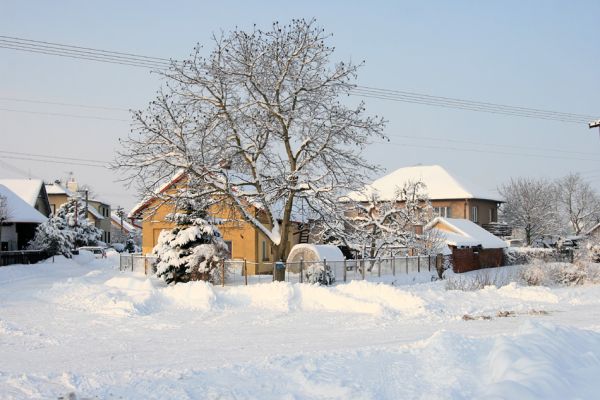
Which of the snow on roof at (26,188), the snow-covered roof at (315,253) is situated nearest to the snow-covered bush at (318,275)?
the snow-covered roof at (315,253)

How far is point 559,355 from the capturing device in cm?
1055

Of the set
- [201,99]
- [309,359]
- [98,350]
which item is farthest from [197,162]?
[309,359]

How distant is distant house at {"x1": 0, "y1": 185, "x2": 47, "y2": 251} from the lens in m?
47.5

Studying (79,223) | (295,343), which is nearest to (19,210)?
(79,223)

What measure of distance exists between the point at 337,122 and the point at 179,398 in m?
19.4

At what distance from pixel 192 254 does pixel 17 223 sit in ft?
92.7

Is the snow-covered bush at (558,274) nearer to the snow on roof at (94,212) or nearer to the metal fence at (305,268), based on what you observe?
the metal fence at (305,268)

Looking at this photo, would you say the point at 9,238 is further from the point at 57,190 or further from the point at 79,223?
the point at 57,190

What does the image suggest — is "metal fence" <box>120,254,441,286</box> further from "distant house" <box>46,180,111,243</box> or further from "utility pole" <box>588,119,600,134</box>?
"distant house" <box>46,180,111,243</box>

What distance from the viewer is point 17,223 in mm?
49781

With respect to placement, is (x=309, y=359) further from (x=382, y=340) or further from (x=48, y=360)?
(x=48, y=360)

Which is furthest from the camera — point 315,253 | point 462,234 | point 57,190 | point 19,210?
point 57,190

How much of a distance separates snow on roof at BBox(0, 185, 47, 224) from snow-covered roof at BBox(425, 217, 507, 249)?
30174 millimetres

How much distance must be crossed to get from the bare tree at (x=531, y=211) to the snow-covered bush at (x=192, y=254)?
55.5 meters
